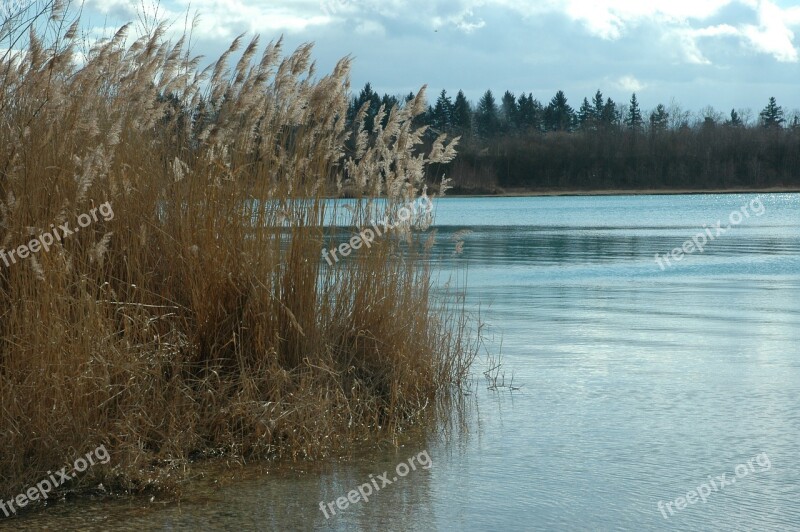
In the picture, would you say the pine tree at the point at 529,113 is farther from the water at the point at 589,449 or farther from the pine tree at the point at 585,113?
the water at the point at 589,449

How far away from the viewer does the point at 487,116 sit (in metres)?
129

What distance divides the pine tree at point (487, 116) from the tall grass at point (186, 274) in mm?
110749

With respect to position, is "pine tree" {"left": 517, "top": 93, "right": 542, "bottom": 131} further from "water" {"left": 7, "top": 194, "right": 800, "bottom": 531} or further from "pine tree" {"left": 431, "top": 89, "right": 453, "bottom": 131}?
"water" {"left": 7, "top": 194, "right": 800, "bottom": 531}

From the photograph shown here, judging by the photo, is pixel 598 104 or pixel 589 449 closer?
pixel 589 449

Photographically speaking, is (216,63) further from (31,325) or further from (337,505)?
(337,505)

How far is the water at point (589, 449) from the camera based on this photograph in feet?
15.4

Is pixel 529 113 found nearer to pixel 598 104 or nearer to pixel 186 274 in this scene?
pixel 598 104

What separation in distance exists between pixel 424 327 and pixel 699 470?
221cm

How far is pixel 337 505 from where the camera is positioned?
16.1 ft

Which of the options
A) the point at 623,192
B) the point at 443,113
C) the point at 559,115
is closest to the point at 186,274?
the point at 623,192

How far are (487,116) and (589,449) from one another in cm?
12504

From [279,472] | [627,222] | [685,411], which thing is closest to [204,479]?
[279,472]

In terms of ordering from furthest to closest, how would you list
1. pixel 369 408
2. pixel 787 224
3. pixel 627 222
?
pixel 627 222, pixel 787 224, pixel 369 408

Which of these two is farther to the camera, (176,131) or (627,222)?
(627,222)
